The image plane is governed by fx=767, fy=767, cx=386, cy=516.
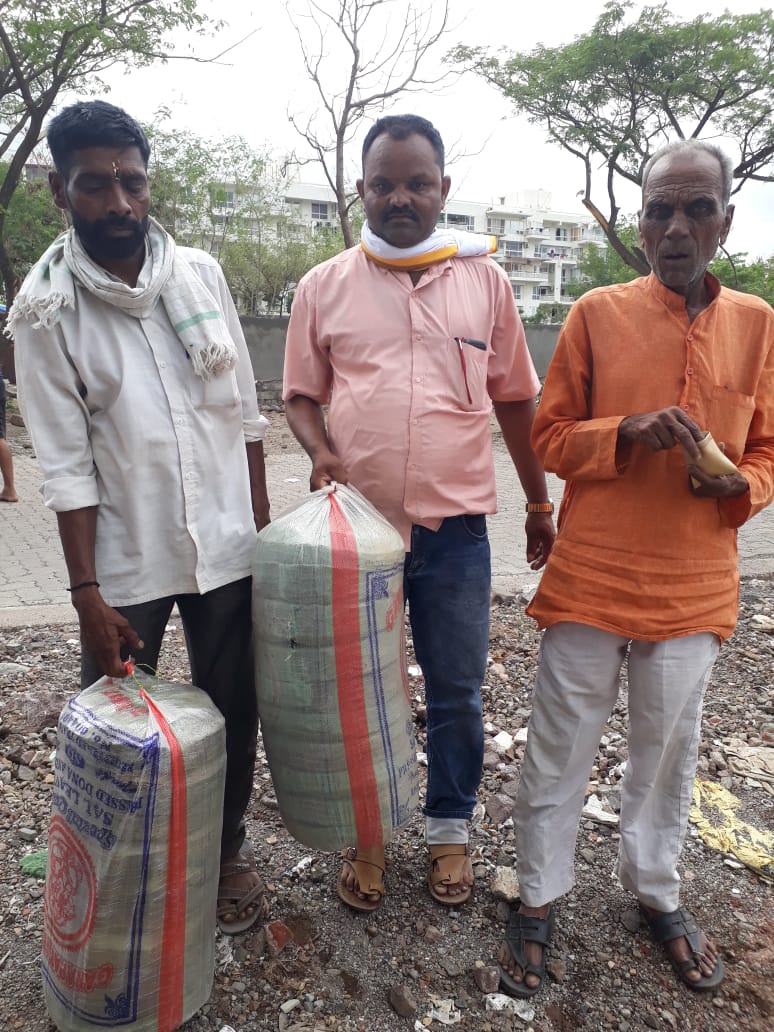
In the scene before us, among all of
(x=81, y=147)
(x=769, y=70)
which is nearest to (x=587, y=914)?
(x=81, y=147)

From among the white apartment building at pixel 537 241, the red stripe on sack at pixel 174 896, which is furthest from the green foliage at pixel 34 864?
the white apartment building at pixel 537 241

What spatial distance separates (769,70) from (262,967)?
13.6 meters

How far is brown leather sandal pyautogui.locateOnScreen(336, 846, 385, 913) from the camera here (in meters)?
2.10

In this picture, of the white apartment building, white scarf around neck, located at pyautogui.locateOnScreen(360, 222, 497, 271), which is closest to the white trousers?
white scarf around neck, located at pyautogui.locateOnScreen(360, 222, 497, 271)

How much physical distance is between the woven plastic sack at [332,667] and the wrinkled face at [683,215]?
90 cm

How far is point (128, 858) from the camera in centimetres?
153

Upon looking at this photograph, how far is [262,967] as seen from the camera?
1.92 metres

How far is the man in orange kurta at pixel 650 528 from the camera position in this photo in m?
1.76

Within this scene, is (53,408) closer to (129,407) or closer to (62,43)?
(129,407)

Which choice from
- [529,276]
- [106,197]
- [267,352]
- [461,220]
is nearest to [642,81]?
[267,352]

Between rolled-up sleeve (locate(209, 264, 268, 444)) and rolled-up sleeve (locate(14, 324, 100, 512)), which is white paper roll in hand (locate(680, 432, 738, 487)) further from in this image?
rolled-up sleeve (locate(14, 324, 100, 512))

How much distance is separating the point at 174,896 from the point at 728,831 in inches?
71.5

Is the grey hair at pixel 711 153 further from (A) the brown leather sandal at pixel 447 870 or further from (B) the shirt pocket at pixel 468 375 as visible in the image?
(A) the brown leather sandal at pixel 447 870

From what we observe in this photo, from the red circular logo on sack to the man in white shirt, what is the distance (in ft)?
1.15
